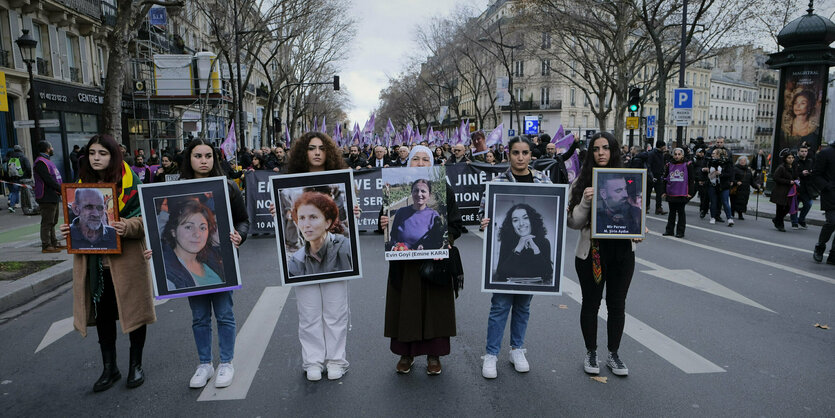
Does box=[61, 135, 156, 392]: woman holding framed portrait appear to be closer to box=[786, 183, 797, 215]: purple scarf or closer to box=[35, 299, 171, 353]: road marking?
box=[35, 299, 171, 353]: road marking

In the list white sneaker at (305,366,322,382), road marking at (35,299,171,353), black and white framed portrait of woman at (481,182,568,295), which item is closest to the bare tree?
road marking at (35,299,171,353)

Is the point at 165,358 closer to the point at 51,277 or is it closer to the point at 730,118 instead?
the point at 51,277

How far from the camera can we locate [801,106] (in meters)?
19.3

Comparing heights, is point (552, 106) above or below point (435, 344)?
above

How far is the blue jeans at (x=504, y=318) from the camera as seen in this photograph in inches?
169

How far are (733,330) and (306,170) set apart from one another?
4441mm

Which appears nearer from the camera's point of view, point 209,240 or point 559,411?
point 559,411

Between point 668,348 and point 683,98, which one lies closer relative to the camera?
point 668,348

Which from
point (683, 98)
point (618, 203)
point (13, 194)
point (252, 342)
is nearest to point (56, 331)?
point (252, 342)

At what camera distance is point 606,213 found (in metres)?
4.04

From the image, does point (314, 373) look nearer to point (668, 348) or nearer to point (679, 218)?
point (668, 348)

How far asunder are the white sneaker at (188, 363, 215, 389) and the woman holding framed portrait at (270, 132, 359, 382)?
74 cm

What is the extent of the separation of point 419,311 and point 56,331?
13.4 ft

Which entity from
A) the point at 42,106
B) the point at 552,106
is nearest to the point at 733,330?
the point at 42,106
